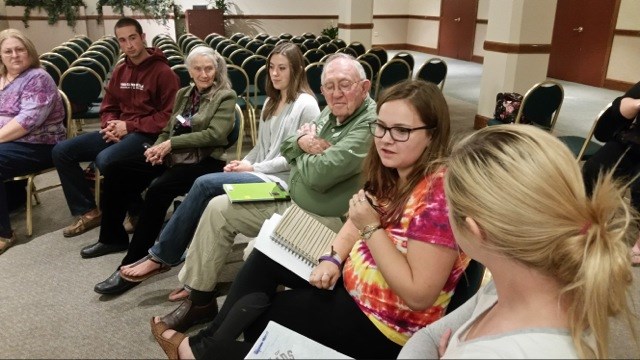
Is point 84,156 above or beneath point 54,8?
beneath

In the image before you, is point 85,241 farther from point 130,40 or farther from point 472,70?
point 472,70

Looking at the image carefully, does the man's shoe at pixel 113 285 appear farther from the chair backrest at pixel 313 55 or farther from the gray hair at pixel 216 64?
the chair backrest at pixel 313 55

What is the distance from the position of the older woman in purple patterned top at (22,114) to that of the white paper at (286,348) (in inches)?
96.7

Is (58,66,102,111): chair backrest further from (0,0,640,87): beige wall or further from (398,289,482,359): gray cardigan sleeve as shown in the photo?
(0,0,640,87): beige wall

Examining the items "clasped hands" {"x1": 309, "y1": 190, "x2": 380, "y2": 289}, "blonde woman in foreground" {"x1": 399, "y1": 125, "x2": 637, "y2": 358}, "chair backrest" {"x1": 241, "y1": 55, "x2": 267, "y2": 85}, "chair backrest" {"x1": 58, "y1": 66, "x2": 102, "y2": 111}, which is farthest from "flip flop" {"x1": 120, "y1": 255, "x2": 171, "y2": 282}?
"chair backrest" {"x1": 241, "y1": 55, "x2": 267, "y2": 85}

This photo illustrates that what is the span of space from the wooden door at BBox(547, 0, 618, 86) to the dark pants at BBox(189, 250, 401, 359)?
8804mm

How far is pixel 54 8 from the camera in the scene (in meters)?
11.2

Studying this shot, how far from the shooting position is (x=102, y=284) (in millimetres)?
2482

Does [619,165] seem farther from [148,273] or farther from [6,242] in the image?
[6,242]

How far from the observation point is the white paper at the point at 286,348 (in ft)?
3.85

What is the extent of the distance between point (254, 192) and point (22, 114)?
1.74m

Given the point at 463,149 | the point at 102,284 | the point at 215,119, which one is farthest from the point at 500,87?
the point at 463,149

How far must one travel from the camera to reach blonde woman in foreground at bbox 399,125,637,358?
33.3 inches

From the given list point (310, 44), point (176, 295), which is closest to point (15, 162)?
point (176, 295)
